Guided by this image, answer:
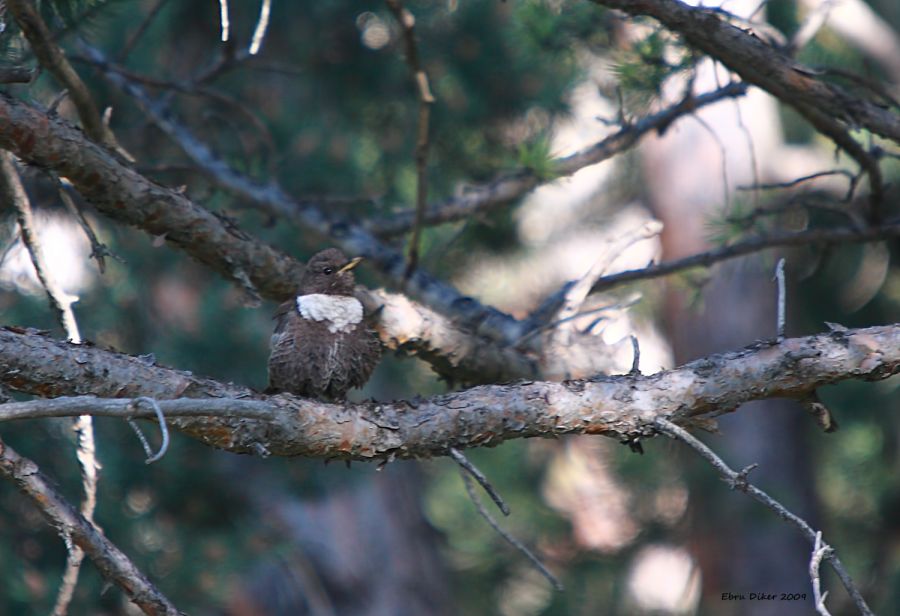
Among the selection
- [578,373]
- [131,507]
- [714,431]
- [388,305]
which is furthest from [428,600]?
[714,431]

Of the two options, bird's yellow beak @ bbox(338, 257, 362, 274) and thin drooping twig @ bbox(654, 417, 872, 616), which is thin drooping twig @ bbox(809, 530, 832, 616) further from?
bird's yellow beak @ bbox(338, 257, 362, 274)

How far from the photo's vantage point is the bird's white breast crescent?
10.5 ft

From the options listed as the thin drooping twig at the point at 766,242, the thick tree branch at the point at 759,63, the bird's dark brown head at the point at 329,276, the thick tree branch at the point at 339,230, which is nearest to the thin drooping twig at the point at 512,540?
the bird's dark brown head at the point at 329,276

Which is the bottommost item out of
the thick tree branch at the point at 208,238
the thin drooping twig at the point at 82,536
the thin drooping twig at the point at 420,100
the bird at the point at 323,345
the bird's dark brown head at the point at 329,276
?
the thin drooping twig at the point at 82,536

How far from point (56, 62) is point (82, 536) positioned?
1.34m

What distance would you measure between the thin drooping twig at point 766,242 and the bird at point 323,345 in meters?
0.94

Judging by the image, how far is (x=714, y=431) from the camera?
250 centimetres

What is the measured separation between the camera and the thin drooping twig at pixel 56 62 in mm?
2637

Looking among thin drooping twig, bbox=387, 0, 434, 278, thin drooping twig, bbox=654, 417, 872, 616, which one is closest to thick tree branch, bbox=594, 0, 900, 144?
thin drooping twig, bbox=387, 0, 434, 278

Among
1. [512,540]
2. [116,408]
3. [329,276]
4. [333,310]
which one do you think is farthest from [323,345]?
[116,408]

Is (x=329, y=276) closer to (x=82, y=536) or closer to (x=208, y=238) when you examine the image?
(x=208, y=238)

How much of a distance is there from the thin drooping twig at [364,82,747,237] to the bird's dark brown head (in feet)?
1.58

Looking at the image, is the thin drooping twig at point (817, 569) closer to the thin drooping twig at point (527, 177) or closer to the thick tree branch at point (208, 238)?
the thick tree branch at point (208, 238)

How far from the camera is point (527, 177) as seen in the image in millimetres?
3773
